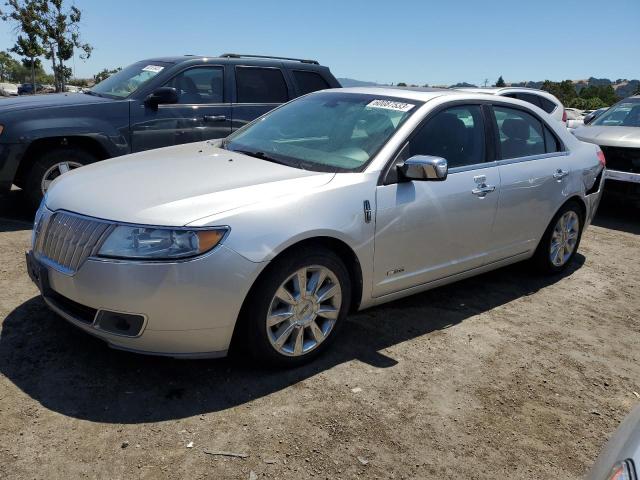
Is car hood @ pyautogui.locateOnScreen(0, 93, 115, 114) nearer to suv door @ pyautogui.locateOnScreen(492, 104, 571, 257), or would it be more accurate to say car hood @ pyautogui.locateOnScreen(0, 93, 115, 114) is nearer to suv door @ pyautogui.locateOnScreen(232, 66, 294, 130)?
suv door @ pyautogui.locateOnScreen(232, 66, 294, 130)

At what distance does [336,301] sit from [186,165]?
4.25 ft

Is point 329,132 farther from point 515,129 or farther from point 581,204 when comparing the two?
point 581,204

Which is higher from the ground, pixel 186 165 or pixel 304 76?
pixel 304 76

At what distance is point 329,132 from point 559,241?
2.56m

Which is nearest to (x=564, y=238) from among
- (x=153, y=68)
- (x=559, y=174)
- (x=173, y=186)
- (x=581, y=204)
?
(x=581, y=204)

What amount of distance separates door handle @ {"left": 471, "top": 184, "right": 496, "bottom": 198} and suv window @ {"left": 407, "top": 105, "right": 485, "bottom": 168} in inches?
7.7

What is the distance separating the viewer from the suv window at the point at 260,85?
6988 mm

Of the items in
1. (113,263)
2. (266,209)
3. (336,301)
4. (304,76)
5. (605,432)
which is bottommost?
(605,432)

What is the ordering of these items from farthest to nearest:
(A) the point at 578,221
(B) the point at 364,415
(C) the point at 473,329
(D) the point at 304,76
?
(D) the point at 304,76 < (A) the point at 578,221 < (C) the point at 473,329 < (B) the point at 364,415

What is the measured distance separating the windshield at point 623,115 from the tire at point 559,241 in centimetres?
408

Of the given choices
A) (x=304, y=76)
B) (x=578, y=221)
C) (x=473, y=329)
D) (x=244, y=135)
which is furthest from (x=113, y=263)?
(x=304, y=76)

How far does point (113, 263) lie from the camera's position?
9.33 ft

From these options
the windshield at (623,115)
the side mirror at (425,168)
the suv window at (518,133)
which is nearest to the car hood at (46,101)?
the side mirror at (425,168)

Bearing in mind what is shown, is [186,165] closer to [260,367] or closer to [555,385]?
[260,367]
